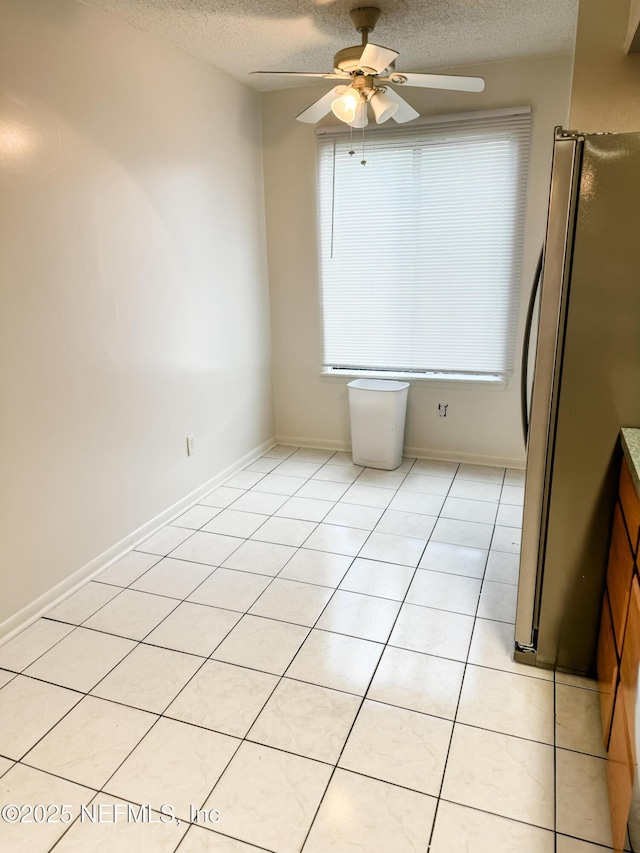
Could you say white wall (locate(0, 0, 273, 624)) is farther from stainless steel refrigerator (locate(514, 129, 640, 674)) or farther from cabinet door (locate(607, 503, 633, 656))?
cabinet door (locate(607, 503, 633, 656))

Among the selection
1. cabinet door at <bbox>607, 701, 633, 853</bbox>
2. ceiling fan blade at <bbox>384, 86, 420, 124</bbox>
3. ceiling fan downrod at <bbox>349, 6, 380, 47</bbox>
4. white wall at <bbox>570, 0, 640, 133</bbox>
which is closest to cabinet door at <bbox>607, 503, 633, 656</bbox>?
cabinet door at <bbox>607, 701, 633, 853</bbox>

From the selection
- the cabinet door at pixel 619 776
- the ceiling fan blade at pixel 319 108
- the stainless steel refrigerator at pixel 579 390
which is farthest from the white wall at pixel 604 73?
the cabinet door at pixel 619 776

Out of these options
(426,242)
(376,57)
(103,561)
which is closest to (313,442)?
(426,242)

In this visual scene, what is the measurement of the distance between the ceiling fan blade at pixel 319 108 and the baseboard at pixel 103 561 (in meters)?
2.14

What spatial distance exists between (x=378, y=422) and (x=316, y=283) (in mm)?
1108

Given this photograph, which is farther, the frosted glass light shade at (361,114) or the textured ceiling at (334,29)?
the frosted glass light shade at (361,114)

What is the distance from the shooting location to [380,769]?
1632 mm

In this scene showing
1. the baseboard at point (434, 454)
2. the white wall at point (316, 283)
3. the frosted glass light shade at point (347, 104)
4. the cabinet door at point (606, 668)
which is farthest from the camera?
the baseboard at point (434, 454)

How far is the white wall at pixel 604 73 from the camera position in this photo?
1847 mm

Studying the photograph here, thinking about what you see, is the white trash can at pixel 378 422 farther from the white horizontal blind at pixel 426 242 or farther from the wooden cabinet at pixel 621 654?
the wooden cabinet at pixel 621 654

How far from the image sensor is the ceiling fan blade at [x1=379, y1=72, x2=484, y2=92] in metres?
2.52

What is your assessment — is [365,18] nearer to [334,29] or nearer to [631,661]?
[334,29]

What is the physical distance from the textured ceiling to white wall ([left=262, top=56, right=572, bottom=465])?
20 cm

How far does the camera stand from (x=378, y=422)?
12.6ft
